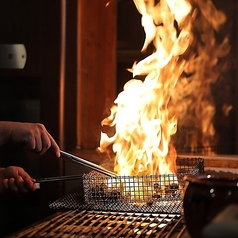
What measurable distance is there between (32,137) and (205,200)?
0.81 metres

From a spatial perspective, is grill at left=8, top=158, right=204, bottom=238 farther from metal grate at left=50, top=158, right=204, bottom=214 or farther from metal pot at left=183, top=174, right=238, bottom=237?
metal pot at left=183, top=174, right=238, bottom=237

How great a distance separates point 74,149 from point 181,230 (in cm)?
135

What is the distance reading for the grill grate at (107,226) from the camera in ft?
4.48

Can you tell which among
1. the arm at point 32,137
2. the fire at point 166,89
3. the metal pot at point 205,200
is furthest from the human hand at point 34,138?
the metal pot at point 205,200

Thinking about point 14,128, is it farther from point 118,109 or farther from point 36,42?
point 36,42

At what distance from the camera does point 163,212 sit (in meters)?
1.69

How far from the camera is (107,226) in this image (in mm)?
1479

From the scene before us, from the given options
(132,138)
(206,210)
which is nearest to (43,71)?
(132,138)

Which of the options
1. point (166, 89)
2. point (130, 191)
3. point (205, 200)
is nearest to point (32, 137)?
point (130, 191)

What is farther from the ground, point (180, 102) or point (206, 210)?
point (180, 102)

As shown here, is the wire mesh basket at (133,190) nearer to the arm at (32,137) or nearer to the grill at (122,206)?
the grill at (122,206)

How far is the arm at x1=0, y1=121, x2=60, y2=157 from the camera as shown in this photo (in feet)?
5.79

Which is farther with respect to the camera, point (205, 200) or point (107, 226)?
point (107, 226)

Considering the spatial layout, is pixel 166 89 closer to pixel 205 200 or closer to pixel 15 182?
pixel 15 182
